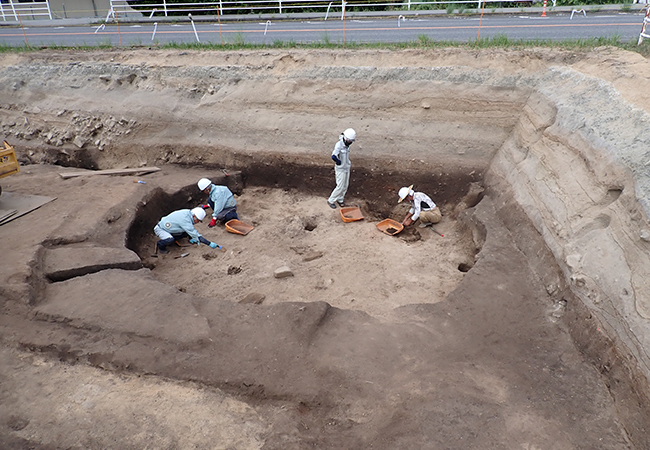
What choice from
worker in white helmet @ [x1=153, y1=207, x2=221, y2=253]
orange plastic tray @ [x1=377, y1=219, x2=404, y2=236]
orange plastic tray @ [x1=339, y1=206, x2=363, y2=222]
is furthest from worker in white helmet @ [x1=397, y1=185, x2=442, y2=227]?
worker in white helmet @ [x1=153, y1=207, x2=221, y2=253]

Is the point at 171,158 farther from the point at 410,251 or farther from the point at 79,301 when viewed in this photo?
the point at 410,251

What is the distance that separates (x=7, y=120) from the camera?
1180cm

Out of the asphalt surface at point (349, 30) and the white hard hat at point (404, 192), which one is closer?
the white hard hat at point (404, 192)

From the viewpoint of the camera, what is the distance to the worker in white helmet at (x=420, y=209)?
8867 millimetres

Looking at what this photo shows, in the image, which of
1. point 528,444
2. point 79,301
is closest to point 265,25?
point 79,301

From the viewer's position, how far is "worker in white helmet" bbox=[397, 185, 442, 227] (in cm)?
887

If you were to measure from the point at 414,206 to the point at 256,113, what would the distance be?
4512 millimetres

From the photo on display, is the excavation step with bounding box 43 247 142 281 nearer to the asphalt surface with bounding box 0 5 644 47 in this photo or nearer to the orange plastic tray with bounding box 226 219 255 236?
the orange plastic tray with bounding box 226 219 255 236

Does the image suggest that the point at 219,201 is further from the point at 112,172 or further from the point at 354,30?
the point at 354,30

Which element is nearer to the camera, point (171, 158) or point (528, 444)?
point (528, 444)

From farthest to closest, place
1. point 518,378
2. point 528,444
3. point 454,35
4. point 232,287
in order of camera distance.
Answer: point 454,35
point 232,287
point 518,378
point 528,444

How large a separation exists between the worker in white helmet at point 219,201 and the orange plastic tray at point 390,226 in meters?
3.18

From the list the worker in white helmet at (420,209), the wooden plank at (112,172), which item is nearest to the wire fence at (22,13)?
the wooden plank at (112,172)

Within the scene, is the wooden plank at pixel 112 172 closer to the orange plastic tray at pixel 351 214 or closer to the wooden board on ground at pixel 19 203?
the wooden board on ground at pixel 19 203
